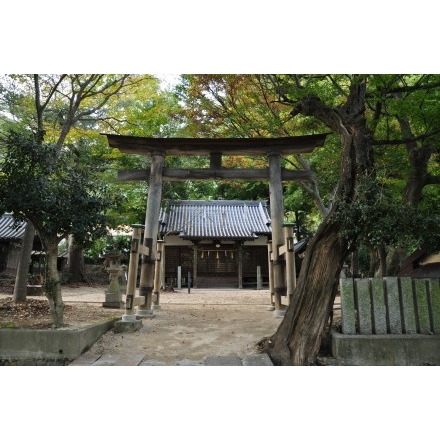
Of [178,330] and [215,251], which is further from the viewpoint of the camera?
[215,251]

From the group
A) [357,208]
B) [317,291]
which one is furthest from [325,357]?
[357,208]

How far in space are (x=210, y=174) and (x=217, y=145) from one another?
66 cm

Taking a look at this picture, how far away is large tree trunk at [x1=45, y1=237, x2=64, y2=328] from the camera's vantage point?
5.11 meters

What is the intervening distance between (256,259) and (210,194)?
9.08 meters

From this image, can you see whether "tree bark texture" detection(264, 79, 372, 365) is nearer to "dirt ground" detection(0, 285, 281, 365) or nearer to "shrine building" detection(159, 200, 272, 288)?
"dirt ground" detection(0, 285, 281, 365)

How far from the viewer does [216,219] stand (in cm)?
2041

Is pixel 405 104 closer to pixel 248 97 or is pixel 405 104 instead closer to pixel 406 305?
pixel 406 305

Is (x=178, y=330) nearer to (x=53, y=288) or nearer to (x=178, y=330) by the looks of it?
(x=178, y=330)

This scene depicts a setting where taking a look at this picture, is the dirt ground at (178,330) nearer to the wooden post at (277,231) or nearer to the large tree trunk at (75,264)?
the wooden post at (277,231)

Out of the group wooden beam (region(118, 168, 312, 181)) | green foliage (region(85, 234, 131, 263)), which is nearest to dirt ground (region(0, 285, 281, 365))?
wooden beam (region(118, 168, 312, 181))

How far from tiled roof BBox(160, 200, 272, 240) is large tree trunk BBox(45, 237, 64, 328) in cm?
1292

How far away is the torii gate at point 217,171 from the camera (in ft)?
24.3

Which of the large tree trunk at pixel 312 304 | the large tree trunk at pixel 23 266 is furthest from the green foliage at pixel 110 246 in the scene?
the large tree trunk at pixel 312 304

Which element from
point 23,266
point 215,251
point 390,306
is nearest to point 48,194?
point 23,266
